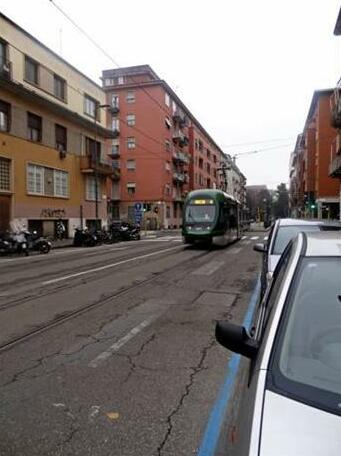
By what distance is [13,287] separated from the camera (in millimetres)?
11719

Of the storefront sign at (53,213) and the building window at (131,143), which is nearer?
the storefront sign at (53,213)

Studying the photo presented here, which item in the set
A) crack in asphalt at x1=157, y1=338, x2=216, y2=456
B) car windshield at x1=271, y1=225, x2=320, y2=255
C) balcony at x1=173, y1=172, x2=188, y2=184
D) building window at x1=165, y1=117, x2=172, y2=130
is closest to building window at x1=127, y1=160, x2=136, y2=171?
balcony at x1=173, y1=172, x2=188, y2=184

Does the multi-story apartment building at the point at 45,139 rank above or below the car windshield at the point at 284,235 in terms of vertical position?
above

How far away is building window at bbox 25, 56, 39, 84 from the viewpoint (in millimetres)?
32594

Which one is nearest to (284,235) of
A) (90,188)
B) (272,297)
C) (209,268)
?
(272,297)

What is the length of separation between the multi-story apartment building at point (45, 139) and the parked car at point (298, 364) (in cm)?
2493

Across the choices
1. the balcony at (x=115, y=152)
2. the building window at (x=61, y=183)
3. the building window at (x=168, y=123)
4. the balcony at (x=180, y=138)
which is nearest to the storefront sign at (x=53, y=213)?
the building window at (x=61, y=183)

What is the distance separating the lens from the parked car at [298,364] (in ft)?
5.88

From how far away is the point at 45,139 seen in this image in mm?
34750

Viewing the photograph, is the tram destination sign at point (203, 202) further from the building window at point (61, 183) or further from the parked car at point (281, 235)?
the parked car at point (281, 235)

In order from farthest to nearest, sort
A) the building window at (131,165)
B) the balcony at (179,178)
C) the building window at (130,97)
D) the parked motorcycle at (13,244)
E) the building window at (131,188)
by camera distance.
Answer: the balcony at (179,178) < the building window at (130,97) < the building window at (131,165) < the building window at (131,188) < the parked motorcycle at (13,244)

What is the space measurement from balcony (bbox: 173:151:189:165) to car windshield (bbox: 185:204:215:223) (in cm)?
4840

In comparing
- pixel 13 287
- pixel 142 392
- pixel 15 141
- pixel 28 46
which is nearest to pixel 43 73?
pixel 28 46

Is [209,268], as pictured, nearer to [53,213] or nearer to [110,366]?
[110,366]
